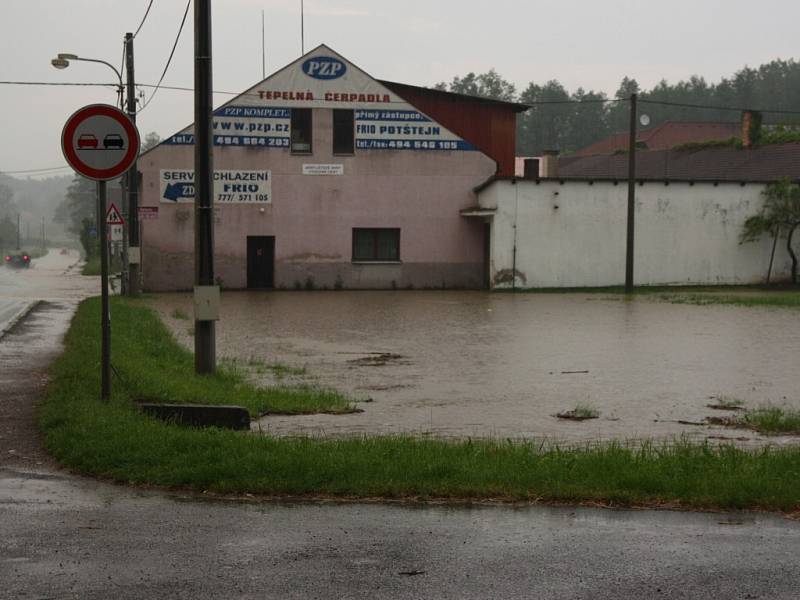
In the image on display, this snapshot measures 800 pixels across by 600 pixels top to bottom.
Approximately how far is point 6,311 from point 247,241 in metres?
13.4

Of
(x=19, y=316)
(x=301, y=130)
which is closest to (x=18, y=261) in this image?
(x=301, y=130)

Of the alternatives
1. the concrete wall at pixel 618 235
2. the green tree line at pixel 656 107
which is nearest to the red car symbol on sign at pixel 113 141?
the concrete wall at pixel 618 235

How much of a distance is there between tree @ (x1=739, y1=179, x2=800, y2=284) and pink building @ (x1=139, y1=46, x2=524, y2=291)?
35.1 feet

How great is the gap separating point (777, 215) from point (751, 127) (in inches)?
485

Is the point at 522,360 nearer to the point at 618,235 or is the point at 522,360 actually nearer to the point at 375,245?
the point at 375,245

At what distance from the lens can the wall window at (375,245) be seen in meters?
40.5

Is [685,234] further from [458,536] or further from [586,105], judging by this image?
[586,105]

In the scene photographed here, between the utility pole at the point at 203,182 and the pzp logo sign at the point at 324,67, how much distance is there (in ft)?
87.4

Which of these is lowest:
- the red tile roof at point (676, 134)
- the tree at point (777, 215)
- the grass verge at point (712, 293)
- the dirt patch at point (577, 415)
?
the grass verge at point (712, 293)

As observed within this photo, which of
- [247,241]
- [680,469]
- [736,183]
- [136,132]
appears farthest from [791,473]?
[736,183]

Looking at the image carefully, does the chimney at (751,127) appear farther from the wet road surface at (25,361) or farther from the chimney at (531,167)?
the wet road surface at (25,361)

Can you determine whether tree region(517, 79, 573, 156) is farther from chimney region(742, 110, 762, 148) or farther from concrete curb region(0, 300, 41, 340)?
concrete curb region(0, 300, 41, 340)

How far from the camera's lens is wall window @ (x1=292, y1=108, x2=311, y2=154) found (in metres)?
39.7

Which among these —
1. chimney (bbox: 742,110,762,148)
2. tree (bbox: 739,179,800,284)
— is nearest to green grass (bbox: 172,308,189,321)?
tree (bbox: 739,179,800,284)
